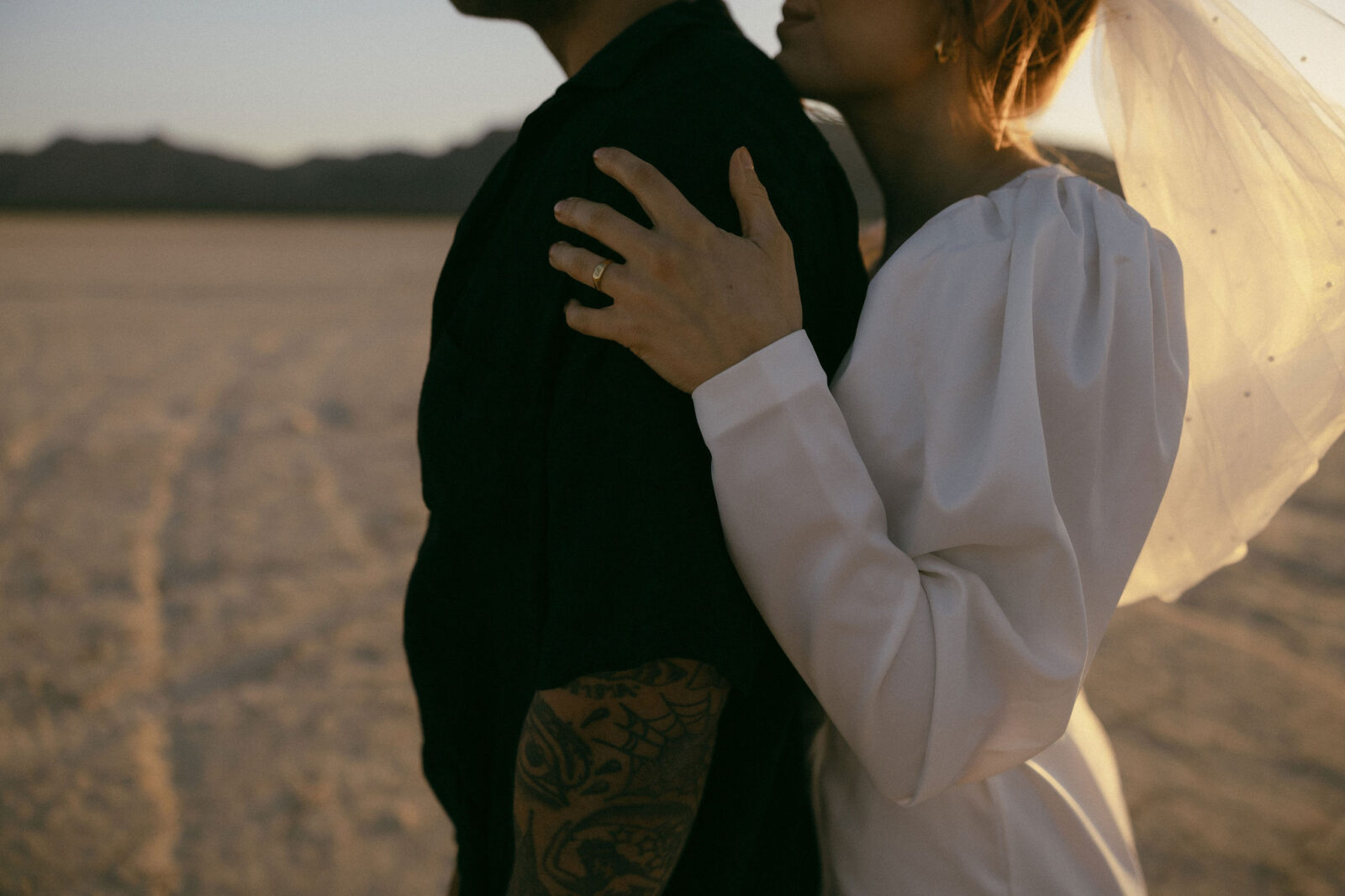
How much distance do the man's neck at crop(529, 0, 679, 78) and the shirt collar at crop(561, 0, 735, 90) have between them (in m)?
0.05

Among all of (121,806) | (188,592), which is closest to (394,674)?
(121,806)

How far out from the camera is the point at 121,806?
292 centimetres

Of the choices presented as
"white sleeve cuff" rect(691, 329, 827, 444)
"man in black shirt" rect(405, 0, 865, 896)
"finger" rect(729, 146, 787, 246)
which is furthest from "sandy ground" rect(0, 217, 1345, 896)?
"finger" rect(729, 146, 787, 246)

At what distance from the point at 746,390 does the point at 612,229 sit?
0.20m

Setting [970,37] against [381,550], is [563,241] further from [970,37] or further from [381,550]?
[381,550]

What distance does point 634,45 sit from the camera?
1.00 m

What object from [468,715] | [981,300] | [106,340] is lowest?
[106,340]

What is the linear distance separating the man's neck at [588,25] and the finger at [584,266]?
0.36 metres

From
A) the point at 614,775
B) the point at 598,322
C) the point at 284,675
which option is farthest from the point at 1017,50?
the point at 284,675

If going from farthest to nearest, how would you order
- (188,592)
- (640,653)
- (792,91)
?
(188,592), (792,91), (640,653)

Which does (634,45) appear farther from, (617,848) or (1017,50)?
(617,848)

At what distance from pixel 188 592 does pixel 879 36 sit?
4.21m

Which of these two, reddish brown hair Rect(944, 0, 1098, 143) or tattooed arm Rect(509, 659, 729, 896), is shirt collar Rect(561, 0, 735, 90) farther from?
tattooed arm Rect(509, 659, 729, 896)

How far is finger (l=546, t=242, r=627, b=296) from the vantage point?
856 mm
